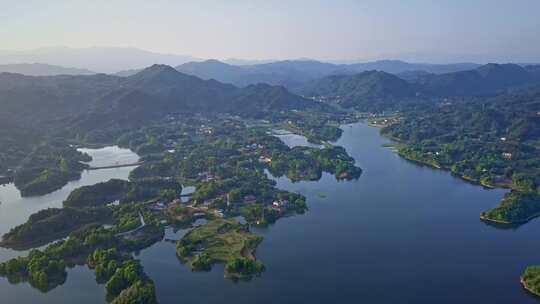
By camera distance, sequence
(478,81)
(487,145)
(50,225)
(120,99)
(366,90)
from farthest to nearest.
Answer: (478,81) → (366,90) → (120,99) → (487,145) → (50,225)

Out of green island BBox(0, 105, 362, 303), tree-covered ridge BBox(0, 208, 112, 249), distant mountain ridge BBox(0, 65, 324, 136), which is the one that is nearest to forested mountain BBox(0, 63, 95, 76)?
distant mountain ridge BBox(0, 65, 324, 136)

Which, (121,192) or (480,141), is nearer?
(121,192)

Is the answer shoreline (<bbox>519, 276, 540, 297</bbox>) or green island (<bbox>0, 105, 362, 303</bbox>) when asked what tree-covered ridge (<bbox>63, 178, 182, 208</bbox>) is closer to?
green island (<bbox>0, 105, 362, 303</bbox>)

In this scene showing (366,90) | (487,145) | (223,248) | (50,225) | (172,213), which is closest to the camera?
(223,248)

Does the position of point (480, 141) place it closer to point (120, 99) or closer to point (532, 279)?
point (532, 279)

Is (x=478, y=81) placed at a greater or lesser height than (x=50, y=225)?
greater

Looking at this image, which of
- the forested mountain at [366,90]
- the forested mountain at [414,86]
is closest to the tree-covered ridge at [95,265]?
the forested mountain at [414,86]

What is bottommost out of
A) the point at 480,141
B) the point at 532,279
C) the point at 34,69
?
the point at 532,279

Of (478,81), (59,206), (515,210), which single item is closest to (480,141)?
(515,210)

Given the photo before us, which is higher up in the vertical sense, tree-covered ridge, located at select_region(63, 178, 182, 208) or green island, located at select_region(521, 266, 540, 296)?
green island, located at select_region(521, 266, 540, 296)
